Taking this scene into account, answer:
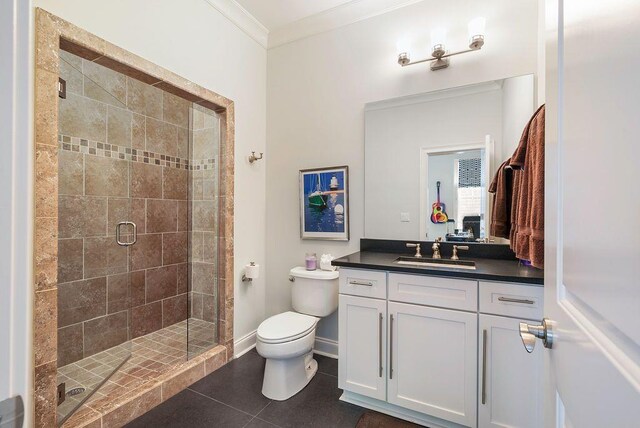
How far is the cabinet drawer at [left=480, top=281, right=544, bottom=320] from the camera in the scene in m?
1.38

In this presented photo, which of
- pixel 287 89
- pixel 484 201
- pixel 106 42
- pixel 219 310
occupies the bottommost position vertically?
pixel 219 310

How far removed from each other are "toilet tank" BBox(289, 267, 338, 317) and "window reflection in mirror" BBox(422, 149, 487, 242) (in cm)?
84

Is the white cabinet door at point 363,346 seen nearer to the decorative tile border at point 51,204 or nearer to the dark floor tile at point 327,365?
the dark floor tile at point 327,365

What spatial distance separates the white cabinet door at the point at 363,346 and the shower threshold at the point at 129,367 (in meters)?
1.07

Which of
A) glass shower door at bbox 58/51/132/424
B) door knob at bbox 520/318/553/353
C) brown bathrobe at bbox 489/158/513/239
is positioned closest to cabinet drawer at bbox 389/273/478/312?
brown bathrobe at bbox 489/158/513/239

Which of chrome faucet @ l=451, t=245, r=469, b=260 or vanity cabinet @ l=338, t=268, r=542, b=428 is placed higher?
chrome faucet @ l=451, t=245, r=469, b=260

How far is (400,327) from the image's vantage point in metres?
1.65

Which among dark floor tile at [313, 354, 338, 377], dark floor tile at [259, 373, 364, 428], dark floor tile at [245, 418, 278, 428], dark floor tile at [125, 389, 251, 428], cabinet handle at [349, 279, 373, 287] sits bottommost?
dark floor tile at [313, 354, 338, 377]

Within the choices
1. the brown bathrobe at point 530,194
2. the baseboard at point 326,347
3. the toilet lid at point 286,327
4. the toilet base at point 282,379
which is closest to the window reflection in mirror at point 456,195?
the brown bathrobe at point 530,194

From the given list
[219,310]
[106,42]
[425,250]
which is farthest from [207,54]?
[425,250]

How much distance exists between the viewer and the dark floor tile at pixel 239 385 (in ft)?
5.94

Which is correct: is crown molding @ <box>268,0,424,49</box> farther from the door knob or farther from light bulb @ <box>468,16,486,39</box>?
the door knob

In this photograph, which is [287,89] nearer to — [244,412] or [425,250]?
[425,250]

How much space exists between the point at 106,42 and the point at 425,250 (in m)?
2.36
